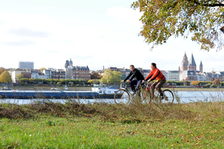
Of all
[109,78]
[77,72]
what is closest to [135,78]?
[109,78]

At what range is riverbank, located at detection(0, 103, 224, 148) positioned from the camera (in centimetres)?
622

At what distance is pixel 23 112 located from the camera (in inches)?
424

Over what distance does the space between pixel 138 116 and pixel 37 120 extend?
9.86 ft

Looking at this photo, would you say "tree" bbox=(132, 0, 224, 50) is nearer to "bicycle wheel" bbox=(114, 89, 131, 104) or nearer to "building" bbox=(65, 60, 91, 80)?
"bicycle wheel" bbox=(114, 89, 131, 104)

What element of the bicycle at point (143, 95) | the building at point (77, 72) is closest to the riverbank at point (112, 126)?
the bicycle at point (143, 95)

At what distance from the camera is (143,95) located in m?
13.3

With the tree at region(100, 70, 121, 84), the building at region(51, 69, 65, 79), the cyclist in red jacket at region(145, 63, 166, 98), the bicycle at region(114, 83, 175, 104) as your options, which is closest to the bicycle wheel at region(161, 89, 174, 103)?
the bicycle at region(114, 83, 175, 104)

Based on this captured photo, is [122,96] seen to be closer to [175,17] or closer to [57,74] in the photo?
[175,17]

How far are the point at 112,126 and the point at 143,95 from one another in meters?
4.30

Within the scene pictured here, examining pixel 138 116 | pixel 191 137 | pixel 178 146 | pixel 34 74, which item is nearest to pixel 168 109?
pixel 138 116

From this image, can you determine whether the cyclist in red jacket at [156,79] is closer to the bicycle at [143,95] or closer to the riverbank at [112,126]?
the bicycle at [143,95]

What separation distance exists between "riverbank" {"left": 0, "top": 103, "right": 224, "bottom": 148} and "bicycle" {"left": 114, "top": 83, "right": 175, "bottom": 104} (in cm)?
87

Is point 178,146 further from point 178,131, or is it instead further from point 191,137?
point 178,131

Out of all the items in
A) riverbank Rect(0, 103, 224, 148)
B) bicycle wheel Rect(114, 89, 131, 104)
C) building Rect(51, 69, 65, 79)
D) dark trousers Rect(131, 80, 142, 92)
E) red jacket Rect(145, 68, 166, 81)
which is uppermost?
building Rect(51, 69, 65, 79)
